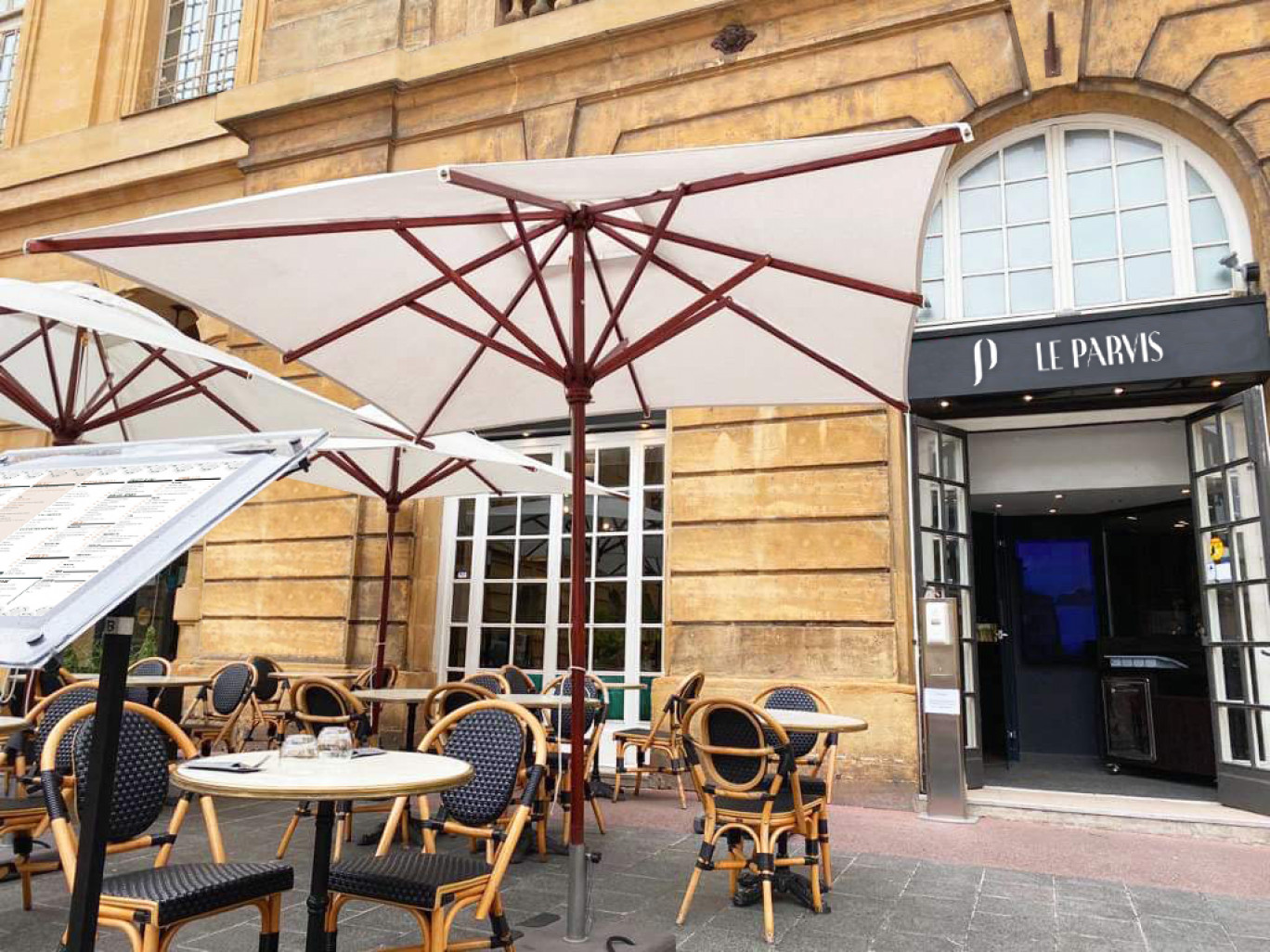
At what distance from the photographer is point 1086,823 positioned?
6.39 meters

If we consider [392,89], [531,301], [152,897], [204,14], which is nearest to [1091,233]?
[531,301]

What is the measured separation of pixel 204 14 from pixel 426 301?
37.9 ft

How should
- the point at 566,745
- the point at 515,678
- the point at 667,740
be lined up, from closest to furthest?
the point at 566,745 → the point at 667,740 → the point at 515,678

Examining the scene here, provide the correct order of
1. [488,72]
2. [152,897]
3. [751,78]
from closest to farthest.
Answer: [152,897]
[751,78]
[488,72]

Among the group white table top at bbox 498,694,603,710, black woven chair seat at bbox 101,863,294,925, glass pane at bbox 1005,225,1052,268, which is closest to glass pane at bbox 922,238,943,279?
glass pane at bbox 1005,225,1052,268

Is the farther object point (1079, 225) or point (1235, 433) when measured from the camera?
point (1079, 225)

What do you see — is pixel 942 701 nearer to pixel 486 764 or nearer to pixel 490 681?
pixel 490 681

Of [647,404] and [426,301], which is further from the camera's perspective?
[647,404]

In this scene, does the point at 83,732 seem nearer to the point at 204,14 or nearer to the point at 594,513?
the point at 594,513

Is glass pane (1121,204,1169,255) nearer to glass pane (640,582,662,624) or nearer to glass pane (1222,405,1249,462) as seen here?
glass pane (1222,405,1249,462)

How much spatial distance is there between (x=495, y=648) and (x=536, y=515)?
1.40 m

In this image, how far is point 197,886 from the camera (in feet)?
8.70

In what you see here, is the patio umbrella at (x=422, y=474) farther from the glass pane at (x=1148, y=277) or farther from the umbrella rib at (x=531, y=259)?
the glass pane at (x=1148, y=277)

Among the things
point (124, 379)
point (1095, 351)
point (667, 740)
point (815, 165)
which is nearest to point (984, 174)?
point (1095, 351)
